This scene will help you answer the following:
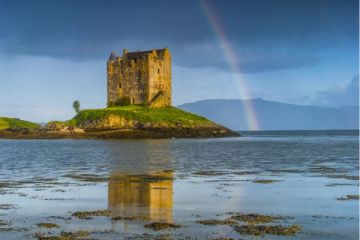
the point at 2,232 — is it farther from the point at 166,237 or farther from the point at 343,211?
the point at 343,211

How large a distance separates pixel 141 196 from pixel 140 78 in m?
106

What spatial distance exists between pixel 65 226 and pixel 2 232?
175 centimetres

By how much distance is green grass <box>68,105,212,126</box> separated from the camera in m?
110

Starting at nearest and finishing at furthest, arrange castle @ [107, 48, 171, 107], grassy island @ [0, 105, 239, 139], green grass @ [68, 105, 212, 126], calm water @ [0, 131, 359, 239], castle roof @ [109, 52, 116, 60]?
1. calm water @ [0, 131, 359, 239]
2. grassy island @ [0, 105, 239, 139]
3. green grass @ [68, 105, 212, 126]
4. castle @ [107, 48, 171, 107]
5. castle roof @ [109, 52, 116, 60]

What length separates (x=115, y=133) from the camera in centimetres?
10669

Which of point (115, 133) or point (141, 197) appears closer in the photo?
point (141, 197)

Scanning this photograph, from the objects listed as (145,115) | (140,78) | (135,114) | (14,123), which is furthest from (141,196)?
(14,123)

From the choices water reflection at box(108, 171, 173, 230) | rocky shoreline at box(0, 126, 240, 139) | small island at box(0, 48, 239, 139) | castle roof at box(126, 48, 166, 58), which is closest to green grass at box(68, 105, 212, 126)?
small island at box(0, 48, 239, 139)

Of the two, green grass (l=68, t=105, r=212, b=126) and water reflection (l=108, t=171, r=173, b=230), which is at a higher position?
green grass (l=68, t=105, r=212, b=126)

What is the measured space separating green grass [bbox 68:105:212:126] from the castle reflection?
3130 inches

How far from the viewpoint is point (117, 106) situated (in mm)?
125625

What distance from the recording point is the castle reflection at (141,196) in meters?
17.5

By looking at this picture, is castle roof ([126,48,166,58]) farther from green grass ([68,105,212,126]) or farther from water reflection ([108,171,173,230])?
water reflection ([108,171,173,230])

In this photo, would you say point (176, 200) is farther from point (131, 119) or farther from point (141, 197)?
point (131, 119)
